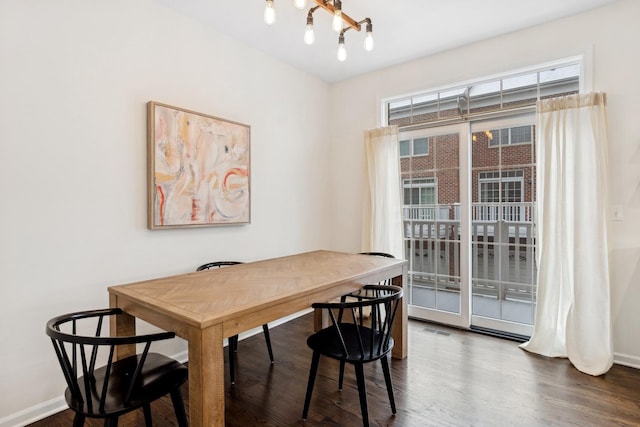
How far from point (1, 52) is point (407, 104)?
11.0ft

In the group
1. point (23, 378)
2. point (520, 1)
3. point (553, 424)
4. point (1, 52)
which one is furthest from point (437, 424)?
point (1, 52)

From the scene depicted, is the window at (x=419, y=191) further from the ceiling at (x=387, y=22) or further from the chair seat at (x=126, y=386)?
the chair seat at (x=126, y=386)

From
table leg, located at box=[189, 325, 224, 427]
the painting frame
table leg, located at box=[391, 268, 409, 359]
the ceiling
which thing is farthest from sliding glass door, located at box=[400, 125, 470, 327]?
table leg, located at box=[189, 325, 224, 427]

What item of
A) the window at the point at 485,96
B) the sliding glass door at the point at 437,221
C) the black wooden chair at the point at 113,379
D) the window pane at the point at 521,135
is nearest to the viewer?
the black wooden chair at the point at 113,379

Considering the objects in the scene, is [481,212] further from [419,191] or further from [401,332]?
[401,332]

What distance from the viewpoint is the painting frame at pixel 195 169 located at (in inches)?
96.4

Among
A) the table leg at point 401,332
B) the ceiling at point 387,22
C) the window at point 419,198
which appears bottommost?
the table leg at point 401,332

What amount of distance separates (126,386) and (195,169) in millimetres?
1673

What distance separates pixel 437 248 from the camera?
3559 mm

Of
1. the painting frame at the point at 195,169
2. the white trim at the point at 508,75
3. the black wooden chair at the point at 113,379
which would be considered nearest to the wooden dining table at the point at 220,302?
the black wooden chair at the point at 113,379

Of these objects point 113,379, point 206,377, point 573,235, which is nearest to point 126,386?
point 113,379

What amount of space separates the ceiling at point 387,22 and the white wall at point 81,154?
0.22 m

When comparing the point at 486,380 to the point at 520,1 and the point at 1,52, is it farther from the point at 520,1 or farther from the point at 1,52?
the point at 1,52

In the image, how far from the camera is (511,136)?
10.3 ft
